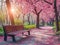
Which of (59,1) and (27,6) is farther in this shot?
(27,6)

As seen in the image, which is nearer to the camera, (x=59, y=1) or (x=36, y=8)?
(x=59, y=1)

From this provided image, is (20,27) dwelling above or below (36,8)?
below

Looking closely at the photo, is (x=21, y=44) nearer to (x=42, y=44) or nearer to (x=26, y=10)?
(x=42, y=44)

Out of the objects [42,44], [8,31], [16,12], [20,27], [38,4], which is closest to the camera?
[42,44]

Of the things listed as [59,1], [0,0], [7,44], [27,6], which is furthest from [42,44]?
[0,0]

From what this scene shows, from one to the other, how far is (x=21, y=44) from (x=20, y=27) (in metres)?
5.40

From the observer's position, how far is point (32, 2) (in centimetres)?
3108

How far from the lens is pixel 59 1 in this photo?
85.7ft

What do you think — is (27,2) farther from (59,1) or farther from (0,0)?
(0,0)

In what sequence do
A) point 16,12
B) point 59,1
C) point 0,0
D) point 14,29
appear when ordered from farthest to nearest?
point 0,0 < point 16,12 < point 59,1 < point 14,29

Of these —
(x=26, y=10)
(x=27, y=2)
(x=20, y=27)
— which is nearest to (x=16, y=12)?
(x=26, y=10)

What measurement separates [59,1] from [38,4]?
526 cm

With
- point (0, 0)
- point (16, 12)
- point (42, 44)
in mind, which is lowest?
Result: point (42, 44)

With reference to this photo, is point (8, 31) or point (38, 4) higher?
point (38, 4)
